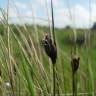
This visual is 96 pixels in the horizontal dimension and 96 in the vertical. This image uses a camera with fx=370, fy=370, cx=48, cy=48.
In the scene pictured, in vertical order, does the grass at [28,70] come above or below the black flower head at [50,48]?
below

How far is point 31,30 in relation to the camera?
147cm

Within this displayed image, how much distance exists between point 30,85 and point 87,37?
2.40ft

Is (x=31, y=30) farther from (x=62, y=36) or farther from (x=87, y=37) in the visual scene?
(x=62, y=36)

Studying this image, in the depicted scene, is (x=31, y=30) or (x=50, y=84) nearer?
(x=50, y=84)

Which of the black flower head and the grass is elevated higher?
the black flower head

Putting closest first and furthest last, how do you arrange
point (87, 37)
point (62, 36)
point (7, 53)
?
point (7, 53) < point (87, 37) < point (62, 36)

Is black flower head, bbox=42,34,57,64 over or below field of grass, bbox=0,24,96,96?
over

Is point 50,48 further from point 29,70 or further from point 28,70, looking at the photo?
point 29,70

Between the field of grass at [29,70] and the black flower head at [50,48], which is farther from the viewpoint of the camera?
the field of grass at [29,70]

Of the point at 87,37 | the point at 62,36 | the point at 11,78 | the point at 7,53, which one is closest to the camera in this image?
the point at 11,78

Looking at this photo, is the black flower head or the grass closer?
the black flower head

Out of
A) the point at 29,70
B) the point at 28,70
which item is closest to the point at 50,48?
the point at 28,70

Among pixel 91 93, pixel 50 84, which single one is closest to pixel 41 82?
pixel 50 84

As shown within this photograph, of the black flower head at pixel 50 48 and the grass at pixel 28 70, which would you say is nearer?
the black flower head at pixel 50 48
